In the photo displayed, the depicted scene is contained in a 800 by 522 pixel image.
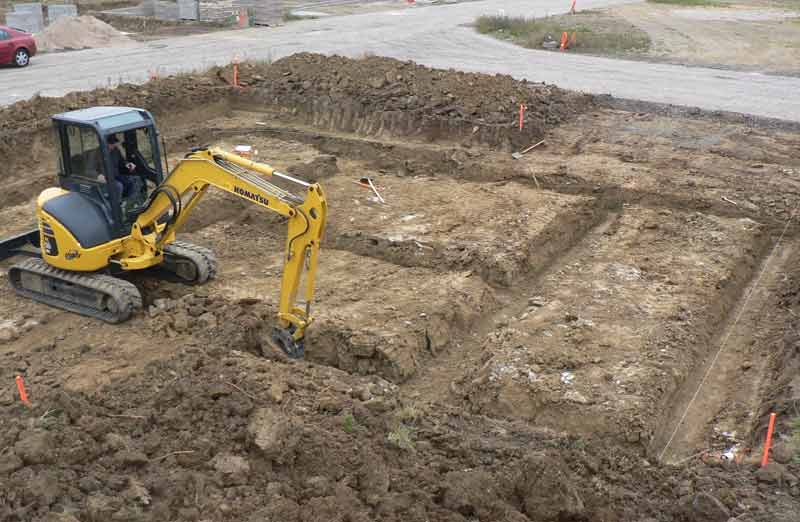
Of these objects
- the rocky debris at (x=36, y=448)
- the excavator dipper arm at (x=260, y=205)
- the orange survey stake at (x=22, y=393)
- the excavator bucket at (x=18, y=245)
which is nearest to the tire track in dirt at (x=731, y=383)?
the excavator dipper arm at (x=260, y=205)

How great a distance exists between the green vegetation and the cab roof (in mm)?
23668

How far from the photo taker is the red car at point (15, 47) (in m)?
26.3

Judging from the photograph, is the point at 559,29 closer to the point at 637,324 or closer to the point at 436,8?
the point at 436,8

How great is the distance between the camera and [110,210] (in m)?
11.1

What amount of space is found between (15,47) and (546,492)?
25.5 metres

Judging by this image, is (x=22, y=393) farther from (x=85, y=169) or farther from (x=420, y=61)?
(x=420, y=61)

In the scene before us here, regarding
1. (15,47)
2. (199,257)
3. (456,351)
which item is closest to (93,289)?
(199,257)

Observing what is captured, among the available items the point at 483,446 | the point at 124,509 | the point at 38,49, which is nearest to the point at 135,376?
the point at 124,509

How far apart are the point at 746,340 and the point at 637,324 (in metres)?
1.59

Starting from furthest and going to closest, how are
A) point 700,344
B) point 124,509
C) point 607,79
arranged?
point 607,79, point 700,344, point 124,509

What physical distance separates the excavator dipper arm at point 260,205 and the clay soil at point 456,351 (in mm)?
667

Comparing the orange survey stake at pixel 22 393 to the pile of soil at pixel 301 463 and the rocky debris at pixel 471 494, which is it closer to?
the pile of soil at pixel 301 463

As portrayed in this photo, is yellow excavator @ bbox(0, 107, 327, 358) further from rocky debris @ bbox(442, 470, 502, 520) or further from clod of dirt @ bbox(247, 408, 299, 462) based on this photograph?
rocky debris @ bbox(442, 470, 502, 520)

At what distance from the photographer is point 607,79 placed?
2583cm
